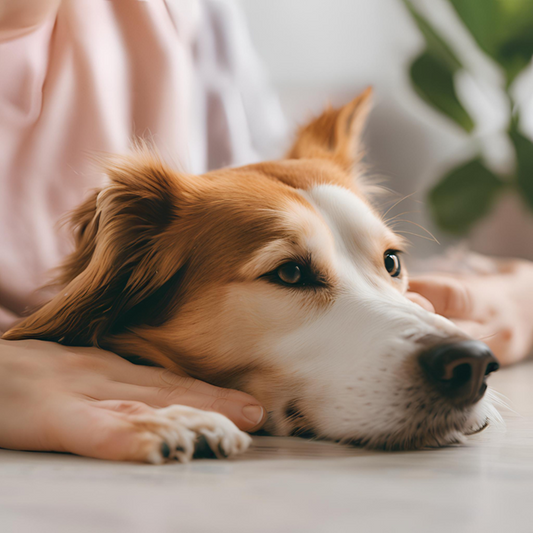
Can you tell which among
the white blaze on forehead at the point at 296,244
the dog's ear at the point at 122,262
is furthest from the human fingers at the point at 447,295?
the dog's ear at the point at 122,262

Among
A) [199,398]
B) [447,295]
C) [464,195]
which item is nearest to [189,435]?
[199,398]

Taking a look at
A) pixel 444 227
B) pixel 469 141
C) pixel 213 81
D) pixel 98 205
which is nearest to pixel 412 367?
pixel 98 205

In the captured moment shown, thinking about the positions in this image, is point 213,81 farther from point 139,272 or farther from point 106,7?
point 139,272

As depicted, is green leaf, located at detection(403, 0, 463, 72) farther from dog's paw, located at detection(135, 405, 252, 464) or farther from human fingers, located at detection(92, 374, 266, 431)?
dog's paw, located at detection(135, 405, 252, 464)

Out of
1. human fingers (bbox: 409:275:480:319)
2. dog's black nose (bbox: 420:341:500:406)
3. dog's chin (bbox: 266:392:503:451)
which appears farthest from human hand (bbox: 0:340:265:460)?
human fingers (bbox: 409:275:480:319)

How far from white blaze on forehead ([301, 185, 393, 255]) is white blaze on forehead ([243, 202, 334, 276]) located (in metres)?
0.05

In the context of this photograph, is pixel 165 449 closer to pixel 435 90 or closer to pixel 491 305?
pixel 491 305

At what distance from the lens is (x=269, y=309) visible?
1024mm

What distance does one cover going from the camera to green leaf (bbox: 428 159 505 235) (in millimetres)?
3457

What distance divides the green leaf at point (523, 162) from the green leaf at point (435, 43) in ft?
1.72

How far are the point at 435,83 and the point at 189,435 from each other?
3.24 meters

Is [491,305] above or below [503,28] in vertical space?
below

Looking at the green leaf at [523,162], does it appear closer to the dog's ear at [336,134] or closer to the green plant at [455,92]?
the green plant at [455,92]

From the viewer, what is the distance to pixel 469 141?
12.2 ft
